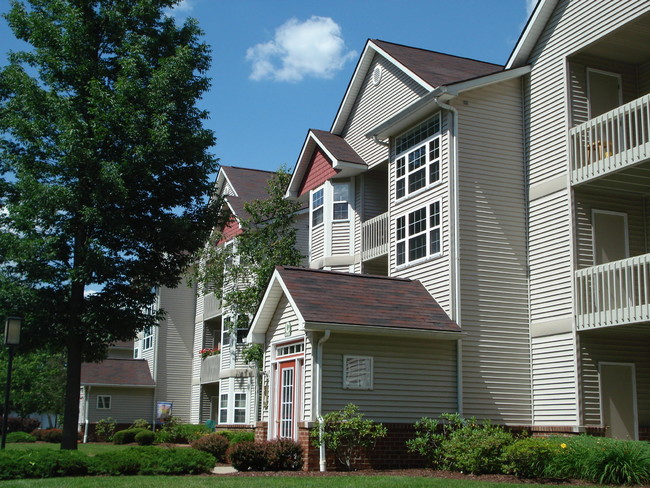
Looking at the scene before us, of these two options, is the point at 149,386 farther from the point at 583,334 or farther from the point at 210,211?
the point at 583,334

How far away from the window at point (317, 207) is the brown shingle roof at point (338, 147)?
179 cm

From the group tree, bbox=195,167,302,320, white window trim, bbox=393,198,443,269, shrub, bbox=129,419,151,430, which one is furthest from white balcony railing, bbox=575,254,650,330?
shrub, bbox=129,419,151,430

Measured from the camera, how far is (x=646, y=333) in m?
18.7

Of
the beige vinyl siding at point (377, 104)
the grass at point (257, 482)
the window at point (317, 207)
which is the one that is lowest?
the grass at point (257, 482)

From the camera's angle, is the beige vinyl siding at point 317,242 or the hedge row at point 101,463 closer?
the hedge row at point 101,463

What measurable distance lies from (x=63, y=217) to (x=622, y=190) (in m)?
16.2

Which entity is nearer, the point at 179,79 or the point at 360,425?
the point at 360,425

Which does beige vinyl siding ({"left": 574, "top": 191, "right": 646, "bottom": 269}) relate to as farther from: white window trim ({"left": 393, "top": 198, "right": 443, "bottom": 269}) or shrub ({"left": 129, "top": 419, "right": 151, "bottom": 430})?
shrub ({"left": 129, "top": 419, "right": 151, "bottom": 430})

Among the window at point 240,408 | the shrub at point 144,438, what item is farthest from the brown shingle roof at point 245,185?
the shrub at point 144,438

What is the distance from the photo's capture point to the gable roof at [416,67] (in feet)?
75.6

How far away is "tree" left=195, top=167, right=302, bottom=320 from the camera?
29825mm

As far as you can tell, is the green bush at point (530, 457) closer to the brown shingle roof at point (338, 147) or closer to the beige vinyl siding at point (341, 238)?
the beige vinyl siding at point (341, 238)

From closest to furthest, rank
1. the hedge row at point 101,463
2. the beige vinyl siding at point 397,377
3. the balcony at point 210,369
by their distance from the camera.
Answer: the hedge row at point 101,463, the beige vinyl siding at point 397,377, the balcony at point 210,369

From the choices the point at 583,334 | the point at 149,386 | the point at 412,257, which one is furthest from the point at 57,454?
the point at 149,386
